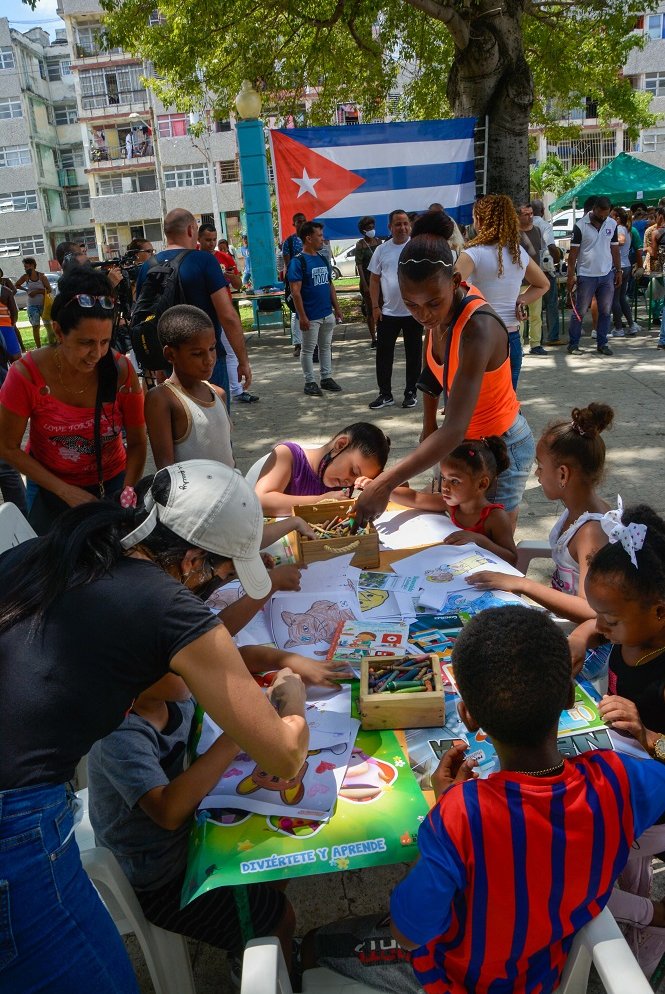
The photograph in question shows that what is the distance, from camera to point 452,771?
5.06ft

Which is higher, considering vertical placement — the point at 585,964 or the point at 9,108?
the point at 9,108

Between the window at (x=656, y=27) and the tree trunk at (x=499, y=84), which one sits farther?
the window at (x=656, y=27)

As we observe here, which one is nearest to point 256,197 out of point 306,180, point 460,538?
point 306,180

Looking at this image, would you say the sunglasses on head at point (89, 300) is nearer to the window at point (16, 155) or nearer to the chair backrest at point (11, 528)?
the chair backrest at point (11, 528)

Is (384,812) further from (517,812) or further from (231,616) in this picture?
(231,616)

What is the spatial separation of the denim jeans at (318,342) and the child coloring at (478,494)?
5.58 metres

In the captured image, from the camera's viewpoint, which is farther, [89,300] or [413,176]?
[413,176]

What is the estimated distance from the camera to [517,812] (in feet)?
4.15

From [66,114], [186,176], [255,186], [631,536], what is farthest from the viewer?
[66,114]

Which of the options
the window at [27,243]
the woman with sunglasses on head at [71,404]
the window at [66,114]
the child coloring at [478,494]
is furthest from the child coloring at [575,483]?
the window at [66,114]

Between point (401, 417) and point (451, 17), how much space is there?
15.9 feet

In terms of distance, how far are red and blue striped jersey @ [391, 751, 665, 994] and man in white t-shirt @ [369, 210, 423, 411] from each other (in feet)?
20.4

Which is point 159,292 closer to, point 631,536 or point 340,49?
point 631,536

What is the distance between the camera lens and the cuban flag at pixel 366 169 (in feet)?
25.7
